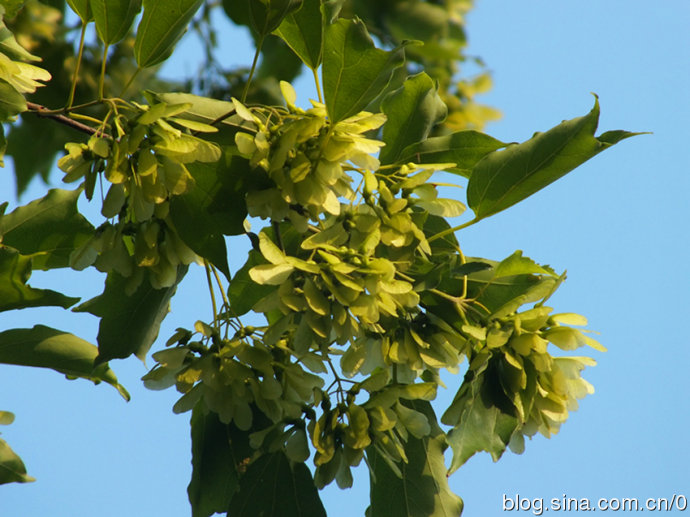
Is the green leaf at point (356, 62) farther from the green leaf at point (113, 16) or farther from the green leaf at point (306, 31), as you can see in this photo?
the green leaf at point (113, 16)

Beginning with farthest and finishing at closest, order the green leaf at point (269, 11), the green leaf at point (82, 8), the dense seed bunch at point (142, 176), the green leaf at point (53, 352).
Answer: the green leaf at point (53, 352)
the green leaf at point (82, 8)
the green leaf at point (269, 11)
the dense seed bunch at point (142, 176)

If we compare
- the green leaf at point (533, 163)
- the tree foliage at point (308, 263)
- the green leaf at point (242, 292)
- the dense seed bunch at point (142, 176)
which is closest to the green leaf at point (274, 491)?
the tree foliage at point (308, 263)

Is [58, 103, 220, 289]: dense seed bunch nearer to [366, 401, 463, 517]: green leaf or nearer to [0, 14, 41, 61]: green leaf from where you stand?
[0, 14, 41, 61]: green leaf

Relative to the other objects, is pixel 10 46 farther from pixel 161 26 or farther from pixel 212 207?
pixel 212 207

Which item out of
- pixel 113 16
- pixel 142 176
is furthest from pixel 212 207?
pixel 113 16

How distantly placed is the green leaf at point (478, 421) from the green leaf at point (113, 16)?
2.15ft

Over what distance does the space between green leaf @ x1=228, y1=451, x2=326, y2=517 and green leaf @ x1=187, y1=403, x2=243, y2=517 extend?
0.11ft

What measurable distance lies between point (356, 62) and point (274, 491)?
0.64m

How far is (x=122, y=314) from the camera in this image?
1098 millimetres

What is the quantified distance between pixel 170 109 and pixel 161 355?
332mm

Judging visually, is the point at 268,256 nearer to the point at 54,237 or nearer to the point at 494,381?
the point at 494,381

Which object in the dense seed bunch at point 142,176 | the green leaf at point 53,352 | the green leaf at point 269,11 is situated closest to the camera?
the dense seed bunch at point 142,176

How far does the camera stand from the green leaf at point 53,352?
122 cm

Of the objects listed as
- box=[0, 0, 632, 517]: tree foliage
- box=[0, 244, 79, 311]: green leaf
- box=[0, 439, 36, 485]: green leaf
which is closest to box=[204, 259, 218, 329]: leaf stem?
box=[0, 0, 632, 517]: tree foliage
